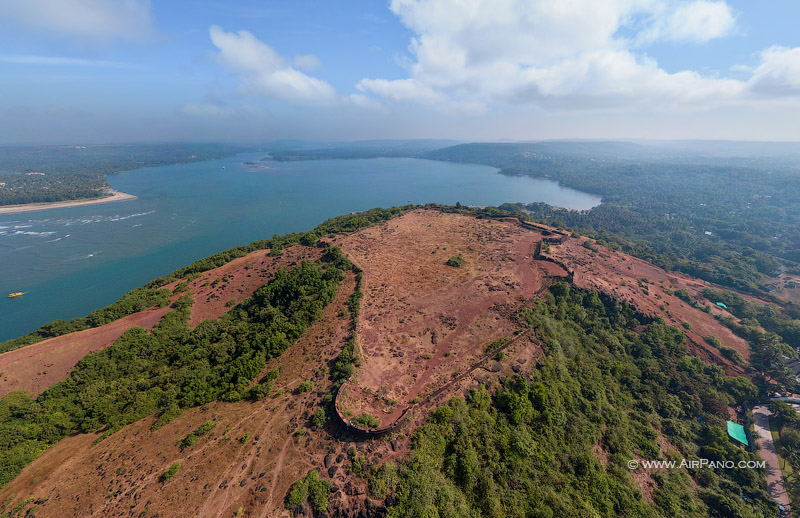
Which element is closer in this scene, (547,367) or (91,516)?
(91,516)

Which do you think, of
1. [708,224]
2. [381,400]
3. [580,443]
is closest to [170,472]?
[381,400]

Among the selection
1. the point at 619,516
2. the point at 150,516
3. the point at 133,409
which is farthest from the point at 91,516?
the point at 619,516

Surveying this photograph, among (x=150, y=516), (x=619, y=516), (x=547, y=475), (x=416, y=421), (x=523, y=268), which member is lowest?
(x=619, y=516)

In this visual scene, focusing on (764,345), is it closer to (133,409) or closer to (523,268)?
(523,268)

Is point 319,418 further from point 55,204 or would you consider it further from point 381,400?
point 55,204

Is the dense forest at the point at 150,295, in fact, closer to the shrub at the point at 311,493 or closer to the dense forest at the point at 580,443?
the shrub at the point at 311,493

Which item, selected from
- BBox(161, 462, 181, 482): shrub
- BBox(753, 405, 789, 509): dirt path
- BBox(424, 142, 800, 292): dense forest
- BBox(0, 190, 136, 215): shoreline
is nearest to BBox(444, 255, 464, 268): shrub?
BBox(753, 405, 789, 509): dirt path

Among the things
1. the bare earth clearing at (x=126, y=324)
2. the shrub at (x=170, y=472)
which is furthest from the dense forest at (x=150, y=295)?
the shrub at (x=170, y=472)
